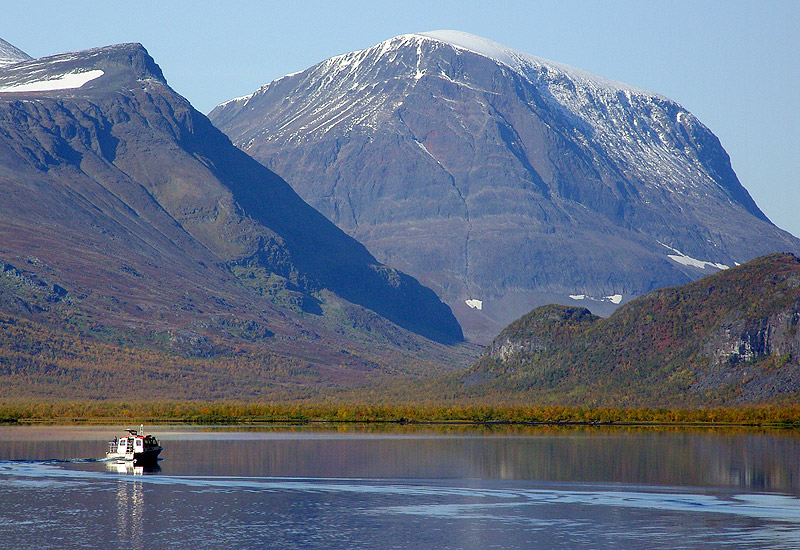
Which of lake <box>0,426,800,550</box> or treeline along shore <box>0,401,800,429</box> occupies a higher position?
treeline along shore <box>0,401,800,429</box>

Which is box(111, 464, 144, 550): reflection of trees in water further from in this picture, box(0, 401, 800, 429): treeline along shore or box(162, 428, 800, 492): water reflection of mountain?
box(0, 401, 800, 429): treeline along shore

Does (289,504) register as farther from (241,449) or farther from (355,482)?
(241,449)

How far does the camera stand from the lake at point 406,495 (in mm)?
68062

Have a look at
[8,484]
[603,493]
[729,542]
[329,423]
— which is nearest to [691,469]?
[603,493]

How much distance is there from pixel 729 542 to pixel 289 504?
1092 inches

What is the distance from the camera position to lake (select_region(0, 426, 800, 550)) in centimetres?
6806

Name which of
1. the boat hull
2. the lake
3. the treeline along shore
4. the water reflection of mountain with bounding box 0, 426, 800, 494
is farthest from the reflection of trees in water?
the treeline along shore

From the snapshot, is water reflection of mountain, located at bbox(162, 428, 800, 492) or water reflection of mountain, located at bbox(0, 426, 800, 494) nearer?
water reflection of mountain, located at bbox(162, 428, 800, 492)

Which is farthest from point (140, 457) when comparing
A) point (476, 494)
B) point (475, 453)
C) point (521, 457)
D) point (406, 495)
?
point (476, 494)

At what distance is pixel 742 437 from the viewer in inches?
5546

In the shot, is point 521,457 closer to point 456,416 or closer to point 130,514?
point 130,514

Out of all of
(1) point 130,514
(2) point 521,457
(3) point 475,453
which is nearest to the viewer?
(1) point 130,514

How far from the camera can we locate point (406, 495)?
8406 centimetres

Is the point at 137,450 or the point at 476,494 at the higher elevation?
the point at 137,450
